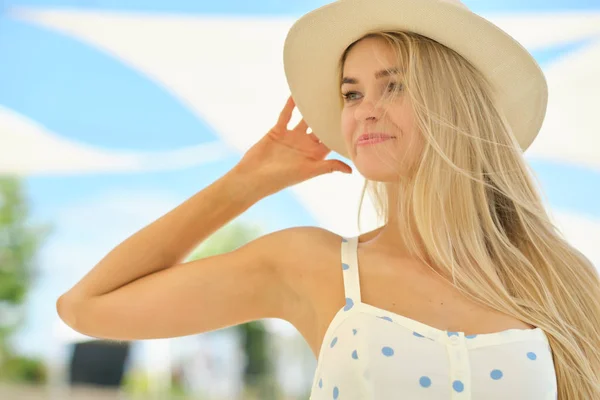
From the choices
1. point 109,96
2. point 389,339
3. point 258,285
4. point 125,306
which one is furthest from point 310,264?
point 109,96

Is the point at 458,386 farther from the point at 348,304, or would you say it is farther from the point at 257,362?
the point at 257,362

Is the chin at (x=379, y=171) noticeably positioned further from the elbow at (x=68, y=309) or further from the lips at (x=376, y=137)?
the elbow at (x=68, y=309)

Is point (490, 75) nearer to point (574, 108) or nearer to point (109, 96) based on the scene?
point (574, 108)

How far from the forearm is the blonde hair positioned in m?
0.35

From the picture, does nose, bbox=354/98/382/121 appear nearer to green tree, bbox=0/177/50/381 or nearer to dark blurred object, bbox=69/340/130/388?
dark blurred object, bbox=69/340/130/388

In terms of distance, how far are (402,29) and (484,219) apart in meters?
0.43

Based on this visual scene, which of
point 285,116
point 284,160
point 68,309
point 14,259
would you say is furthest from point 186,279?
point 14,259

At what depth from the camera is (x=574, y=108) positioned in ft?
18.2

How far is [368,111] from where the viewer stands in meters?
1.54

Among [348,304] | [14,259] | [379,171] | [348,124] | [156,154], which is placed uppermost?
[156,154]

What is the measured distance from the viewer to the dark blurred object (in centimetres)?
616

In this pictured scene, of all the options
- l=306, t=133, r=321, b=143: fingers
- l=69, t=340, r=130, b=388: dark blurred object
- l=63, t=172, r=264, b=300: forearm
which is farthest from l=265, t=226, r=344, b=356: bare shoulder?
l=69, t=340, r=130, b=388: dark blurred object

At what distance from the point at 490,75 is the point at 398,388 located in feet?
2.26

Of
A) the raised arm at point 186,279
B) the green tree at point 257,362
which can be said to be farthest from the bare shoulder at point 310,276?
the green tree at point 257,362
